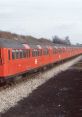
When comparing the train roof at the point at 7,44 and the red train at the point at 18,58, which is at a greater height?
the train roof at the point at 7,44

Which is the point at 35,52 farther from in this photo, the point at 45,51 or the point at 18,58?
the point at 18,58

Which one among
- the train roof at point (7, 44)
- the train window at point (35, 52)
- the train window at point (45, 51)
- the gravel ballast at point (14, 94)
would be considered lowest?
the gravel ballast at point (14, 94)

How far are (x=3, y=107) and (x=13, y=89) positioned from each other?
639 centimetres

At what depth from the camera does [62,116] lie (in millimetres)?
14430

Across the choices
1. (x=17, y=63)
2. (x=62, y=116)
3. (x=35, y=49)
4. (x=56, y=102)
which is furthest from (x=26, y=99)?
(x=35, y=49)

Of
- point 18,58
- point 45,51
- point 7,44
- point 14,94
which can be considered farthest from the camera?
point 45,51

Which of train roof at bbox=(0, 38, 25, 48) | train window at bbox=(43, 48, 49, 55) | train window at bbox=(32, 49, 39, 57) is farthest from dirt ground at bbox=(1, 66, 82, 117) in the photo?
train window at bbox=(43, 48, 49, 55)

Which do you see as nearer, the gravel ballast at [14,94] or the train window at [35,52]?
the gravel ballast at [14,94]

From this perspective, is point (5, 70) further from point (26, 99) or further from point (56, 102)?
point (56, 102)

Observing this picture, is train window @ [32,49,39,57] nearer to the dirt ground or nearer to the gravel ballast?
the gravel ballast

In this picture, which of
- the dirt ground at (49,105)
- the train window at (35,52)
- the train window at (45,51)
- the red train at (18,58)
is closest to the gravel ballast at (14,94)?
the dirt ground at (49,105)

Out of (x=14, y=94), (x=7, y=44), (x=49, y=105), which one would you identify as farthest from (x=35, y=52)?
(x=49, y=105)

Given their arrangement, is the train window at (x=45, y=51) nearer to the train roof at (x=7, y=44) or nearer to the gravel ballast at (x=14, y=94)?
the train roof at (x=7, y=44)

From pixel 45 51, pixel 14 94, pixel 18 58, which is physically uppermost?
pixel 18 58
